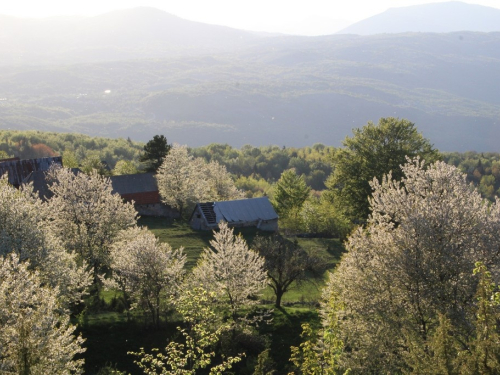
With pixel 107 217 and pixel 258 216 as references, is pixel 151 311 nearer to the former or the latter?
pixel 107 217

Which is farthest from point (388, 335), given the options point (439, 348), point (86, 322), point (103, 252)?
point (103, 252)

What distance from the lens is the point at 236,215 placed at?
69562 mm

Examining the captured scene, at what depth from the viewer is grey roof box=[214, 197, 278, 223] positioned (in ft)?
226

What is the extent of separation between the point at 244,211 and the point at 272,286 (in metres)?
27.1

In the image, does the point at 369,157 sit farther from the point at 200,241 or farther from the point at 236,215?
the point at 200,241

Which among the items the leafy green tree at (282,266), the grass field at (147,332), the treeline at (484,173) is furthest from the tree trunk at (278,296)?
the treeline at (484,173)

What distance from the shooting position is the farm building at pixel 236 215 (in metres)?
67.9

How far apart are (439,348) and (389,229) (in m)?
12.9

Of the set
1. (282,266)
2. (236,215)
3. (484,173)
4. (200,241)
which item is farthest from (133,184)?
(484,173)

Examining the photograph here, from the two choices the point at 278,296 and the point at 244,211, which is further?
the point at 244,211

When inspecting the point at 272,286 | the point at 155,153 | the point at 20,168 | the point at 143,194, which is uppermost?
the point at 155,153

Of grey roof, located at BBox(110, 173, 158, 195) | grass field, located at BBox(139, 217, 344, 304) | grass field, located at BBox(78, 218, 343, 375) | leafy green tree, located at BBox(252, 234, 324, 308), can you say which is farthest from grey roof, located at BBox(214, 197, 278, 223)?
leafy green tree, located at BBox(252, 234, 324, 308)

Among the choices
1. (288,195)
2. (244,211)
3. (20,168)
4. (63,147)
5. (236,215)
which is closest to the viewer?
(236,215)

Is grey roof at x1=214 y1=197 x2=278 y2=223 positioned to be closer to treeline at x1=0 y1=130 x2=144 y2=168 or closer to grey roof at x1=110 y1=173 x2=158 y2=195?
grey roof at x1=110 y1=173 x2=158 y2=195
